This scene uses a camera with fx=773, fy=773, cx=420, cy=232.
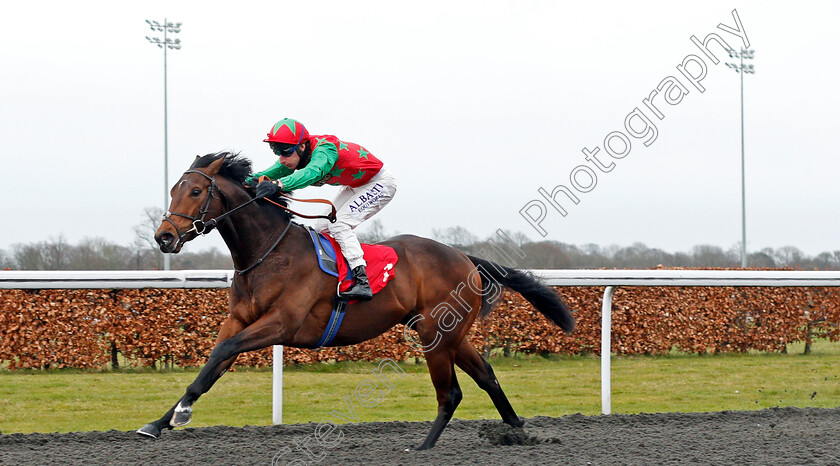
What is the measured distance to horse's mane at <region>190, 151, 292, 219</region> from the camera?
3811 millimetres

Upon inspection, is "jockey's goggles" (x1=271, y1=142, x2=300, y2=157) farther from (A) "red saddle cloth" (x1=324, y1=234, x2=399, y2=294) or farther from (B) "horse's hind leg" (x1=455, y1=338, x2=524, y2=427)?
(B) "horse's hind leg" (x1=455, y1=338, x2=524, y2=427)

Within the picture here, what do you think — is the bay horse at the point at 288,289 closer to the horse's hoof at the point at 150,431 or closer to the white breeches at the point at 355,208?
the horse's hoof at the point at 150,431

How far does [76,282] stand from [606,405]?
344 centimetres

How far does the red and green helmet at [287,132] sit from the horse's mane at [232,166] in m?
0.18

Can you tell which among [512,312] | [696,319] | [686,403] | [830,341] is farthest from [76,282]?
[830,341]

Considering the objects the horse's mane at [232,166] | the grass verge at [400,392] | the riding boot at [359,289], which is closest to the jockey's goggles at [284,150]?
the horse's mane at [232,166]

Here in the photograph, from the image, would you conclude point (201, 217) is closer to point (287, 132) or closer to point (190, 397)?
point (287, 132)

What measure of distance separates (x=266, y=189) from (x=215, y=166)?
34 centimetres

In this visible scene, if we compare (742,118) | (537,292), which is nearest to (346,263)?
(537,292)

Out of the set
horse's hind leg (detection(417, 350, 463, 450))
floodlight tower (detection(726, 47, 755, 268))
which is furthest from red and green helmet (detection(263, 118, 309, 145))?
floodlight tower (detection(726, 47, 755, 268))

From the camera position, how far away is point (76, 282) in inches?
170

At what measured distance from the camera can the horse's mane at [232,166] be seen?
3811mm

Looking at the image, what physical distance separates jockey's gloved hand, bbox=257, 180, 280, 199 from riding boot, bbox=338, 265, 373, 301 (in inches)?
23.3

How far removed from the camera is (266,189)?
11.9 ft
